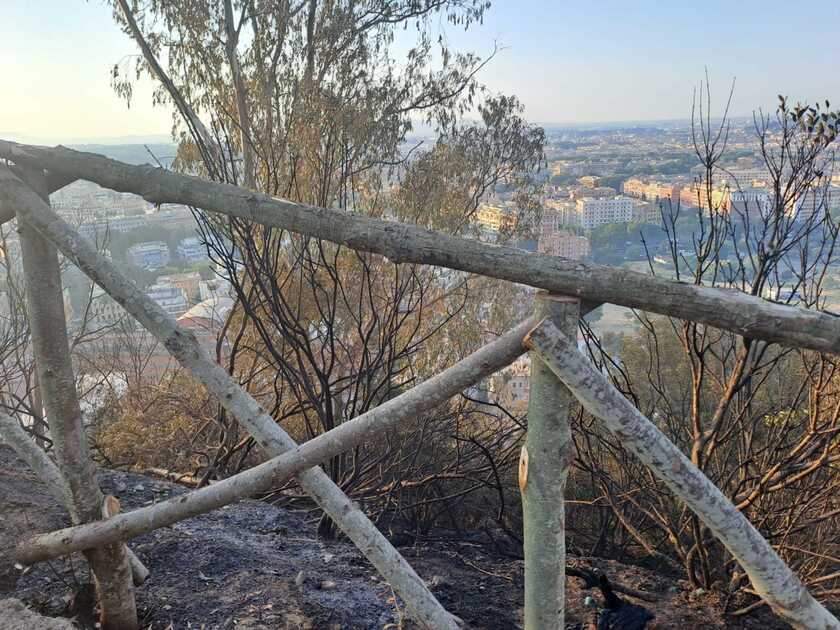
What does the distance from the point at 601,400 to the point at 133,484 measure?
8.92 ft

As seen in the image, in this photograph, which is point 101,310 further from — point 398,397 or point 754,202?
point 398,397

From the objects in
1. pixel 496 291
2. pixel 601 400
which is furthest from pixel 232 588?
pixel 496 291

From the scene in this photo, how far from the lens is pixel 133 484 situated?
3.08 metres

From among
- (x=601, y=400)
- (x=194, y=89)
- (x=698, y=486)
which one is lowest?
(x=698, y=486)

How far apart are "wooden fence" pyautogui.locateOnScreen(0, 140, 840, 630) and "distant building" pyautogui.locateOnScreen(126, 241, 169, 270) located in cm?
1264

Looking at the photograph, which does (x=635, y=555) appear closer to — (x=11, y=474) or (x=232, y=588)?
(x=232, y=588)

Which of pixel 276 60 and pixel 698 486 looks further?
pixel 276 60

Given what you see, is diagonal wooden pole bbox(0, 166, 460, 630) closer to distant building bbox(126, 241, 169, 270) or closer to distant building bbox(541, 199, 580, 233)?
distant building bbox(541, 199, 580, 233)

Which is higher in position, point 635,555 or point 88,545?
point 88,545

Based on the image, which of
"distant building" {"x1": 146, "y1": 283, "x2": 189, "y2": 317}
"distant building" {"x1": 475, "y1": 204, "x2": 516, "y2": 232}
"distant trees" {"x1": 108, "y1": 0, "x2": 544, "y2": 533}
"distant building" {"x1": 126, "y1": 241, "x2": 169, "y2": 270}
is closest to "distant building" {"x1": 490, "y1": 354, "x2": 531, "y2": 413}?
"distant trees" {"x1": 108, "y1": 0, "x2": 544, "y2": 533}

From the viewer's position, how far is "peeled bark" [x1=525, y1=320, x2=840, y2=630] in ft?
3.39

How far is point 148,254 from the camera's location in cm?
1391

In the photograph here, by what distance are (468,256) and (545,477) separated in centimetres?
44

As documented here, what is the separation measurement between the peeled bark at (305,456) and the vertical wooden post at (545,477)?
9 cm
